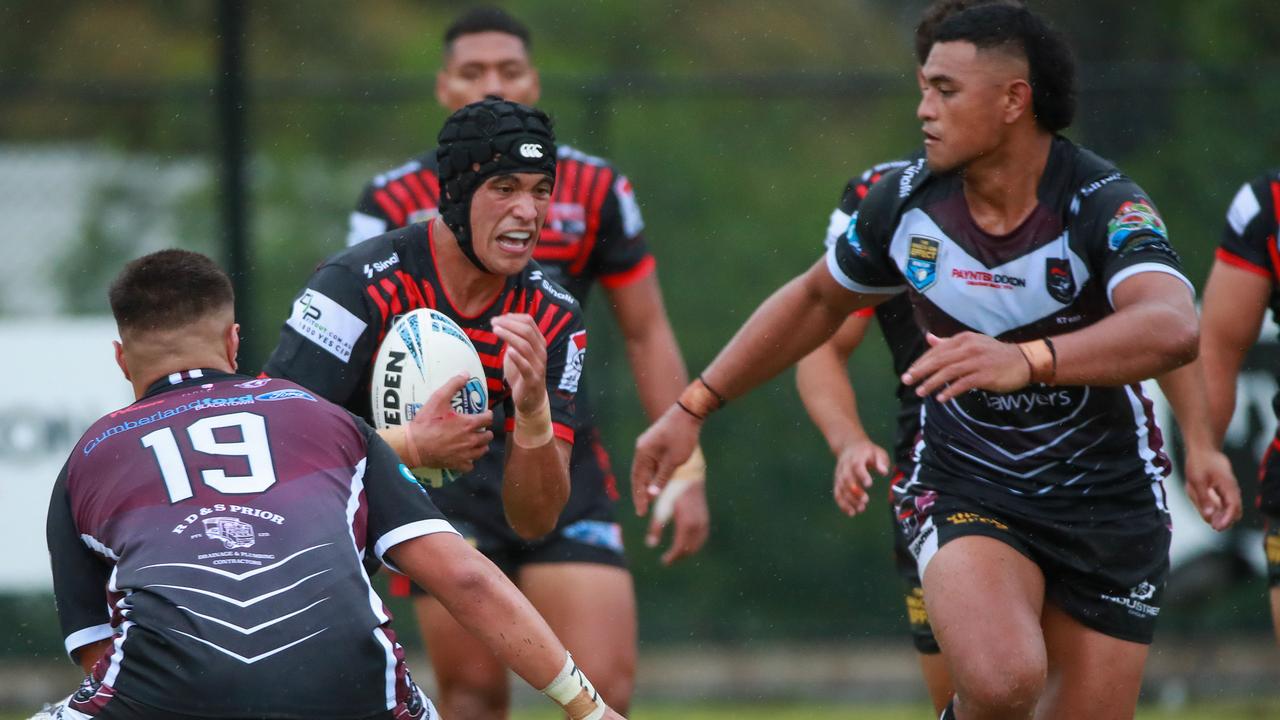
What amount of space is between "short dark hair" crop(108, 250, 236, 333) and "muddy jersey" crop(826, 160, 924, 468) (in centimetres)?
207

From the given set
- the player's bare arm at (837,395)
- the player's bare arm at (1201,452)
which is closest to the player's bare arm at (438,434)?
the player's bare arm at (837,395)

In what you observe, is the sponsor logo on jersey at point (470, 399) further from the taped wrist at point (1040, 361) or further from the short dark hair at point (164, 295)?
the taped wrist at point (1040, 361)

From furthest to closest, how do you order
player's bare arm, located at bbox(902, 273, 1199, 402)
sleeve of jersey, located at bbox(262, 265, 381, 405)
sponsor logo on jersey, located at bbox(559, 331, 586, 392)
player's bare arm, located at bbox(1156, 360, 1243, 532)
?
player's bare arm, located at bbox(1156, 360, 1243, 532) < sponsor logo on jersey, located at bbox(559, 331, 586, 392) < sleeve of jersey, located at bbox(262, 265, 381, 405) < player's bare arm, located at bbox(902, 273, 1199, 402)

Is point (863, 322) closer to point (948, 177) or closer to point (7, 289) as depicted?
point (948, 177)

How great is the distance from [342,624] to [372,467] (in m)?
0.39

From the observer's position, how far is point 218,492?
11.1 ft

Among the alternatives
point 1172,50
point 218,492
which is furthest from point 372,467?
point 1172,50

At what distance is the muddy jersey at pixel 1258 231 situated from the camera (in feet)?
17.4

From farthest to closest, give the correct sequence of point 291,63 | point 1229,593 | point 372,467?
point 291,63 < point 1229,593 < point 372,467

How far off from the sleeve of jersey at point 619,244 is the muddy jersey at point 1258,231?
1995mm

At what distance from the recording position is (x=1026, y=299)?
4.27 metres

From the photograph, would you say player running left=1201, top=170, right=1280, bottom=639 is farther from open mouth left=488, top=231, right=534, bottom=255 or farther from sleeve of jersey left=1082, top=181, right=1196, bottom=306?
open mouth left=488, top=231, right=534, bottom=255

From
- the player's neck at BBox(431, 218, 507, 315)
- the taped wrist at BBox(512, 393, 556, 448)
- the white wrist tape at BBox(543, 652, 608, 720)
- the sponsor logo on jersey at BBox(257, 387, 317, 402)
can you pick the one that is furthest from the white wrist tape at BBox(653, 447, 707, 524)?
the sponsor logo on jersey at BBox(257, 387, 317, 402)

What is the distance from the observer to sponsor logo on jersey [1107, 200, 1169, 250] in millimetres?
4066
